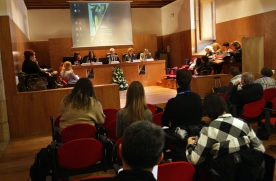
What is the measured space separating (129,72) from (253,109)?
6499mm

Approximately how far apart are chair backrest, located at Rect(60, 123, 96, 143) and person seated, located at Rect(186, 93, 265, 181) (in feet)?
4.54

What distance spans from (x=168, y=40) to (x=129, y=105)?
11182 mm

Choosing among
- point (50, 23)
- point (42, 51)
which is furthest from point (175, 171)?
point (50, 23)

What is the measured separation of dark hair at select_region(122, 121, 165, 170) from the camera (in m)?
1.23

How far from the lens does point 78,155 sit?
8.87ft

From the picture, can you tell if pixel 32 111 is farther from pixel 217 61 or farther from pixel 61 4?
pixel 61 4

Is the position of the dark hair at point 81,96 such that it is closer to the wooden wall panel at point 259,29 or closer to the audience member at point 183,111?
the audience member at point 183,111

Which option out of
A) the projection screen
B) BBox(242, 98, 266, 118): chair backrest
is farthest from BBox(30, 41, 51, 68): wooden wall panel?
BBox(242, 98, 266, 118): chair backrest

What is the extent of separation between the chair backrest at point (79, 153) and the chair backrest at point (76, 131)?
1.36 feet

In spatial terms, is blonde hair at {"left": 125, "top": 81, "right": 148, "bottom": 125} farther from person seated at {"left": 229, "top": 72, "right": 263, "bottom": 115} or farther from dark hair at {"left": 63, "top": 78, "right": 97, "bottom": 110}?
person seated at {"left": 229, "top": 72, "right": 263, "bottom": 115}

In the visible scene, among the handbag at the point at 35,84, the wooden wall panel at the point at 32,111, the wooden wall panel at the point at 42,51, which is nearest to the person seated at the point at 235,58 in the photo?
the wooden wall panel at the point at 32,111

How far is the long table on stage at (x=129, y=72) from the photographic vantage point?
10125mm

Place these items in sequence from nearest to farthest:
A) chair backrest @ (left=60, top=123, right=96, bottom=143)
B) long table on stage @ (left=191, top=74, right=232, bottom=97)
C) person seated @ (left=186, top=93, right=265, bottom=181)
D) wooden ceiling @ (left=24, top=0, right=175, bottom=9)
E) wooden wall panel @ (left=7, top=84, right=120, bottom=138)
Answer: person seated @ (left=186, top=93, right=265, bottom=181) < chair backrest @ (left=60, top=123, right=96, bottom=143) < wooden wall panel @ (left=7, top=84, right=120, bottom=138) < long table on stage @ (left=191, top=74, right=232, bottom=97) < wooden ceiling @ (left=24, top=0, right=175, bottom=9)

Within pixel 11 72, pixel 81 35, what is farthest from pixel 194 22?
pixel 11 72
